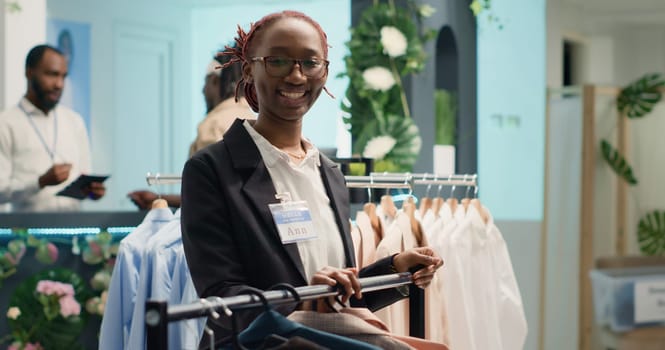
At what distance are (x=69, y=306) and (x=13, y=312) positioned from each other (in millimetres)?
216

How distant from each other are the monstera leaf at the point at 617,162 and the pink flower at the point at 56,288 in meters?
3.54

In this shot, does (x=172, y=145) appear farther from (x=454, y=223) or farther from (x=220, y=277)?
(x=220, y=277)

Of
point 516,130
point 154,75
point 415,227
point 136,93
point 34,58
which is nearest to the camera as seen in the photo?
point 415,227

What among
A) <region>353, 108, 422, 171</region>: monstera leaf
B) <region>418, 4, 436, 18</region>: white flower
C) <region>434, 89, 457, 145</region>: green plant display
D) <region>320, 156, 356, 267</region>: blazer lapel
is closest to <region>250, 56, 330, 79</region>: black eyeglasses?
<region>320, 156, 356, 267</region>: blazer lapel

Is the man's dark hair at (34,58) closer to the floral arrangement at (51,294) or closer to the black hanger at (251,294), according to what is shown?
the floral arrangement at (51,294)

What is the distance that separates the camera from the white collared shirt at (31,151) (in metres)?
4.94

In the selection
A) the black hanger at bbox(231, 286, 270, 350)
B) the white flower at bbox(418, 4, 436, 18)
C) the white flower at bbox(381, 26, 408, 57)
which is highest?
the white flower at bbox(418, 4, 436, 18)

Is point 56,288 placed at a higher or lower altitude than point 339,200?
lower

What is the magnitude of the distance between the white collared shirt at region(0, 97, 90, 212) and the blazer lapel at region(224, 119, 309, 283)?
336 centimetres

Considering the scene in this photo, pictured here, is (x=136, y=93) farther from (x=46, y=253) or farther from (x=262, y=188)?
(x=262, y=188)

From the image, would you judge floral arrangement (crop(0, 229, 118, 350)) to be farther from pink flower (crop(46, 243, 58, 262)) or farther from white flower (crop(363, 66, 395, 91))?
white flower (crop(363, 66, 395, 91))

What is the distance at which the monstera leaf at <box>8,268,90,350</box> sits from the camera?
3752 millimetres

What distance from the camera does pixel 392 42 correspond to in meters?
5.38

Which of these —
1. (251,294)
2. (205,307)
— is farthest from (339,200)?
(205,307)
